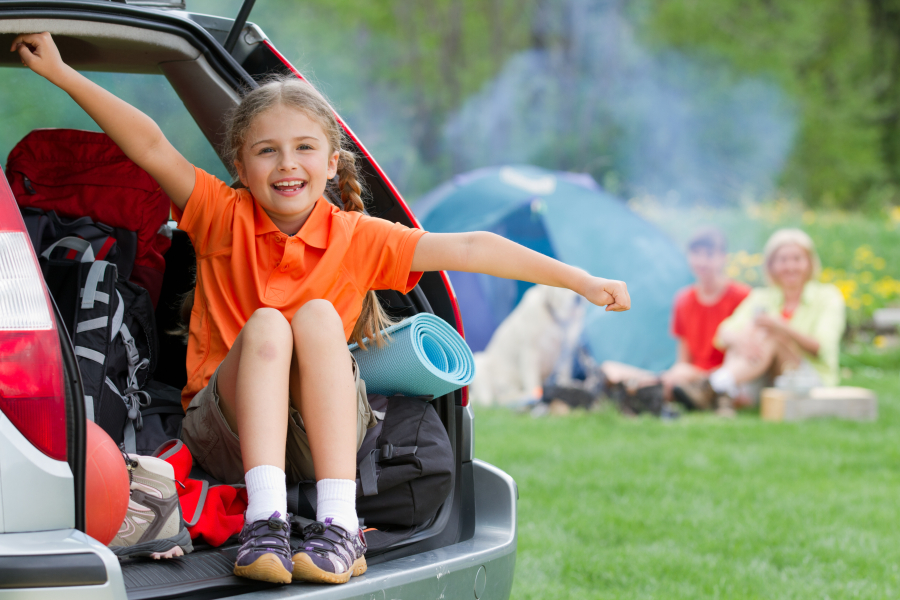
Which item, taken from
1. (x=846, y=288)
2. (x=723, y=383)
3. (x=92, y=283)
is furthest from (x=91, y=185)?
(x=846, y=288)

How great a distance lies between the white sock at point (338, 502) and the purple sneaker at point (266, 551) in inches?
3.2

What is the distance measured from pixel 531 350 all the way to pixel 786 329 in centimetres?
185

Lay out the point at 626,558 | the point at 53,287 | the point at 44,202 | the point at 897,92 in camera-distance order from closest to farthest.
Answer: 1. the point at 53,287
2. the point at 44,202
3. the point at 626,558
4. the point at 897,92

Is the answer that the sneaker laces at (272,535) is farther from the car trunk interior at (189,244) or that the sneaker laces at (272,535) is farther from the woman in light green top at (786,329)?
the woman in light green top at (786,329)

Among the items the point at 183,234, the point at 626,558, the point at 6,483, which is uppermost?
the point at 183,234

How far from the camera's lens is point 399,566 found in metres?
1.69

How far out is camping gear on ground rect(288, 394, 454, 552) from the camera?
1.89m

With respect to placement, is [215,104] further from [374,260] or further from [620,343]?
[620,343]

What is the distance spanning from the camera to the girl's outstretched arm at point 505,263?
1.85 metres

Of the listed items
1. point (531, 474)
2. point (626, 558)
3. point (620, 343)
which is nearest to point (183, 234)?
point (626, 558)

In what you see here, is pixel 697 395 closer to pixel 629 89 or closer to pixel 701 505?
pixel 701 505

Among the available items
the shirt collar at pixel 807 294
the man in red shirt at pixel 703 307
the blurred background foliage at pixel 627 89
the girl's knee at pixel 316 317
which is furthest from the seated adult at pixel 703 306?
the blurred background foliage at pixel 627 89

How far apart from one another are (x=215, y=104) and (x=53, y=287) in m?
0.62

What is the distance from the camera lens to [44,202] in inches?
87.3
